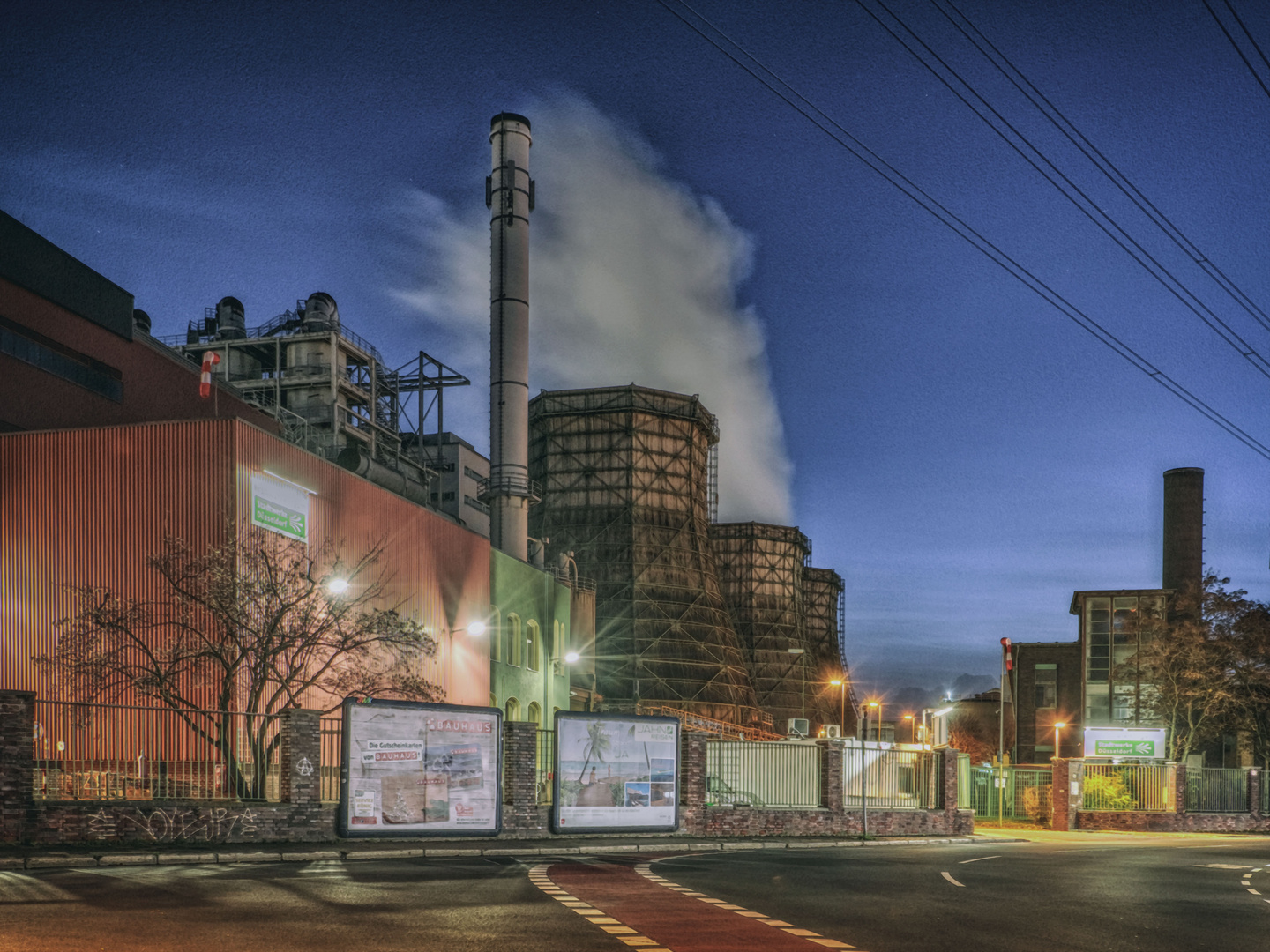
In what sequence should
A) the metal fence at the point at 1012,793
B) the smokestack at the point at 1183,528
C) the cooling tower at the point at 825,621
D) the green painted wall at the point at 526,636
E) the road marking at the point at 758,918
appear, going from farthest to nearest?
1. the cooling tower at the point at 825,621
2. the smokestack at the point at 1183,528
3. the green painted wall at the point at 526,636
4. the metal fence at the point at 1012,793
5. the road marking at the point at 758,918

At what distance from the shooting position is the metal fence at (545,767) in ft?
87.4

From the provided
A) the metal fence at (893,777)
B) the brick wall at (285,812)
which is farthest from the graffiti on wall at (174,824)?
the metal fence at (893,777)

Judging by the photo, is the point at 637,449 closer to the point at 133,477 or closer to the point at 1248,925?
the point at 133,477

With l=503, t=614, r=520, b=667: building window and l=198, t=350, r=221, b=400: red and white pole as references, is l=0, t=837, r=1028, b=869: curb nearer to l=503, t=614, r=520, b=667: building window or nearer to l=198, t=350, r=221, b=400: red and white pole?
l=198, t=350, r=221, b=400: red and white pole

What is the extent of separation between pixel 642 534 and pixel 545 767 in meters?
61.9

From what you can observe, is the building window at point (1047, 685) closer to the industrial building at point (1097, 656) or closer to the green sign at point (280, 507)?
the industrial building at point (1097, 656)

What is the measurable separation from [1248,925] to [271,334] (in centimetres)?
6544

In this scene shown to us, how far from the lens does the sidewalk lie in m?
18.5

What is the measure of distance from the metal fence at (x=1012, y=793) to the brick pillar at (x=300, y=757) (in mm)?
34474

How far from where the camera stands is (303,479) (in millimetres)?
36688

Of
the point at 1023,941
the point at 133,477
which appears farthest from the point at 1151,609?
the point at 1023,941

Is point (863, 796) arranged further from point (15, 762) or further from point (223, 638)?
point (15, 762)

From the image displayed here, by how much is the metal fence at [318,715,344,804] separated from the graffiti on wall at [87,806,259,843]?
1.93 meters

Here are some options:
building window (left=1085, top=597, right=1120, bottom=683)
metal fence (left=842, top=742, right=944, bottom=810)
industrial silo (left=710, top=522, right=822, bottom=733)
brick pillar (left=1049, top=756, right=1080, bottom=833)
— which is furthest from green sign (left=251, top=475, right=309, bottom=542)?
industrial silo (left=710, top=522, right=822, bottom=733)
